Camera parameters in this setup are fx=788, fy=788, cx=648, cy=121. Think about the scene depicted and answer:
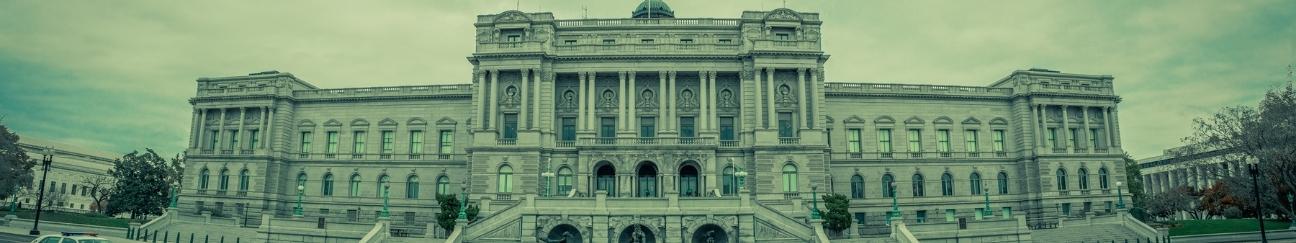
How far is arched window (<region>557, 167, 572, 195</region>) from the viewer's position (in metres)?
49.1

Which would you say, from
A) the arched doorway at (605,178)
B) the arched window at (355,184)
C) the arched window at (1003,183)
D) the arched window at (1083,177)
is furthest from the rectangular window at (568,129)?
the arched window at (1083,177)

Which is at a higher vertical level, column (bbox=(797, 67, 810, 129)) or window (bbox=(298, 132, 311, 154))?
column (bbox=(797, 67, 810, 129))

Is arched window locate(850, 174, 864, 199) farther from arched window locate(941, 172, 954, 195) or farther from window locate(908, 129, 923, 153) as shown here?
arched window locate(941, 172, 954, 195)

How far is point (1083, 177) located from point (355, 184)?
53366mm

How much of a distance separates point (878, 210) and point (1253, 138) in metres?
22.4

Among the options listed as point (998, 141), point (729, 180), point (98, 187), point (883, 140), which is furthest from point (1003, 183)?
point (98, 187)

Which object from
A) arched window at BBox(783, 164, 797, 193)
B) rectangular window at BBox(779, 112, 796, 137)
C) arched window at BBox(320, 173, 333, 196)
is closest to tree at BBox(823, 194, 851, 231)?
Result: arched window at BBox(783, 164, 797, 193)

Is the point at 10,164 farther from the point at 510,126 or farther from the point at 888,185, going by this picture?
the point at 888,185

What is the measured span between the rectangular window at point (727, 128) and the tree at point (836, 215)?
9.52 m

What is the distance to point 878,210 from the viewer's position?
5559cm

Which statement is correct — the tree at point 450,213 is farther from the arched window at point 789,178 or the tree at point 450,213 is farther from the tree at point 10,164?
the tree at point 10,164

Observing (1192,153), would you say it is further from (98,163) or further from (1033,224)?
(98,163)

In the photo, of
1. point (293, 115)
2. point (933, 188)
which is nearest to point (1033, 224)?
point (933, 188)

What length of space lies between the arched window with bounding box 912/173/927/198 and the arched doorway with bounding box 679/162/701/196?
58.5 ft
